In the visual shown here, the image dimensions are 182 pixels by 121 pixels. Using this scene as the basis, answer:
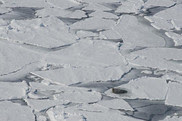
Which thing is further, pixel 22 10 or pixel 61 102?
pixel 22 10

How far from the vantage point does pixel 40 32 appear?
4.37m

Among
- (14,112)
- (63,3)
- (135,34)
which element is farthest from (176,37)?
(14,112)

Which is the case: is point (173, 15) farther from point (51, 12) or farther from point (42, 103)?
point (42, 103)

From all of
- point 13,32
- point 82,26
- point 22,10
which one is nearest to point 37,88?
point 13,32

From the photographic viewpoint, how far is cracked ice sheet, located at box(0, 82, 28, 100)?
3.18 m

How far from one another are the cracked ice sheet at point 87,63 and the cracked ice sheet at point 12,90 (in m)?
0.22

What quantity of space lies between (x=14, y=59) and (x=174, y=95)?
124 centimetres

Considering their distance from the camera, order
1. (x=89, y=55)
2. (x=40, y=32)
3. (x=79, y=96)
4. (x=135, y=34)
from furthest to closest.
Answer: (x=135, y=34)
(x=40, y=32)
(x=89, y=55)
(x=79, y=96)

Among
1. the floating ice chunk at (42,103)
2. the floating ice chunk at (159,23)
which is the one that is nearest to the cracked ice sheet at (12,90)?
the floating ice chunk at (42,103)

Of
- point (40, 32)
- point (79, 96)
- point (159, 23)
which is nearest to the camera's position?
point (79, 96)

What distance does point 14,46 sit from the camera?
3996mm

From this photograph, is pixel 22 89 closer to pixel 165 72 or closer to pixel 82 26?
pixel 165 72

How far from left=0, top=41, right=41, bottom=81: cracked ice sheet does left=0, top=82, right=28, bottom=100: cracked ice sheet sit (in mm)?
131

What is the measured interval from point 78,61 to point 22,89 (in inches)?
25.3
